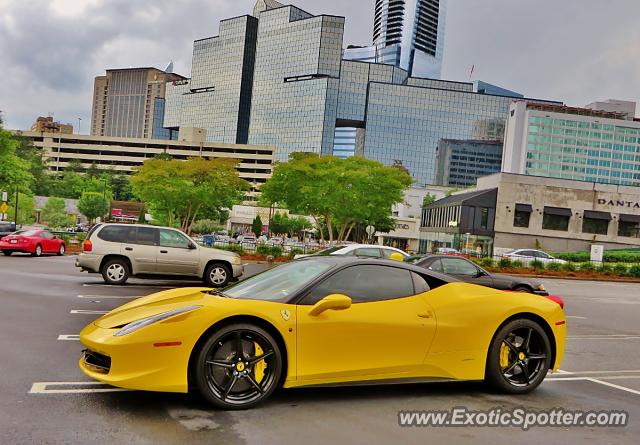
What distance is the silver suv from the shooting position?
15.7m

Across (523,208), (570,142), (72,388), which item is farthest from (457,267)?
(570,142)

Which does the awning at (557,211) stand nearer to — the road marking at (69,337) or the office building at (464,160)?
the road marking at (69,337)

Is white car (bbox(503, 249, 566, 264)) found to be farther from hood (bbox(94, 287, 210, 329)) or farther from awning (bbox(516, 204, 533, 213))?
hood (bbox(94, 287, 210, 329))

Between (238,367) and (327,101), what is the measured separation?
160 metres

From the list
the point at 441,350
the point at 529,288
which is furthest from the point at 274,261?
the point at 441,350

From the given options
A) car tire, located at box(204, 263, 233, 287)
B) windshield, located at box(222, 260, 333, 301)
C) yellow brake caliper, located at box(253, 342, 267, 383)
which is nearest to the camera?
yellow brake caliper, located at box(253, 342, 267, 383)

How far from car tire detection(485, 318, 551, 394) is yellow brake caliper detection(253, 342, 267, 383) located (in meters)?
2.28

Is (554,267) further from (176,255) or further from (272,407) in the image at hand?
(272,407)

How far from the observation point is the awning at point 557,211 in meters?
58.5

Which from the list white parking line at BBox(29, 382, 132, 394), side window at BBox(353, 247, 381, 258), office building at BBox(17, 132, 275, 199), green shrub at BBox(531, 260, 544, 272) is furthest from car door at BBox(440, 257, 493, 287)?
office building at BBox(17, 132, 275, 199)

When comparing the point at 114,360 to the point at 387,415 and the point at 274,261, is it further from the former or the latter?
the point at 274,261

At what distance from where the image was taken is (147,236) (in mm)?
15875

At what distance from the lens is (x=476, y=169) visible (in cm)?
18150

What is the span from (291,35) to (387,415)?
17665 cm
